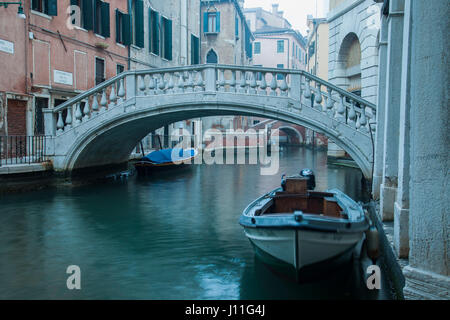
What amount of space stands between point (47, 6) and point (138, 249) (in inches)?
293

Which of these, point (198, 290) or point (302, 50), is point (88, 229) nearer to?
point (198, 290)

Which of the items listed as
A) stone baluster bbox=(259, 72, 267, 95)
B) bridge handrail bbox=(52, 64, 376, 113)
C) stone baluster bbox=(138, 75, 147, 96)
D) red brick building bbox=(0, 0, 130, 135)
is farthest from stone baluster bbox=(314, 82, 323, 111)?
red brick building bbox=(0, 0, 130, 135)

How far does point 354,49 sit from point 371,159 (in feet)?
19.2

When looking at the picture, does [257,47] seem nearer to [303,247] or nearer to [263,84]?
[263,84]

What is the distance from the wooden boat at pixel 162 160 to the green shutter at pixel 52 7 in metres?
4.29

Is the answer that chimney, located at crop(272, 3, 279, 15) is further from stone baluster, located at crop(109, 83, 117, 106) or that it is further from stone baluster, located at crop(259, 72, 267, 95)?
stone baluster, located at crop(259, 72, 267, 95)

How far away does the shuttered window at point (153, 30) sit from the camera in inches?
592

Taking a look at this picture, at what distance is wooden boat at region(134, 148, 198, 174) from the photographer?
12.4m

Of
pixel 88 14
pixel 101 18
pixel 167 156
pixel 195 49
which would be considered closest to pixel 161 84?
pixel 88 14

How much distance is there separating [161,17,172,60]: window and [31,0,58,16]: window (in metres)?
6.15

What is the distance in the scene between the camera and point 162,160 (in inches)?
509

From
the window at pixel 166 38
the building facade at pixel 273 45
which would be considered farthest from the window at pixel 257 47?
the window at pixel 166 38

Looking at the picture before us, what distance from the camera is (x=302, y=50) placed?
43.3 meters

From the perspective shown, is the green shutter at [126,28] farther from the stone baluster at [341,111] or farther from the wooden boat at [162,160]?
the stone baluster at [341,111]
